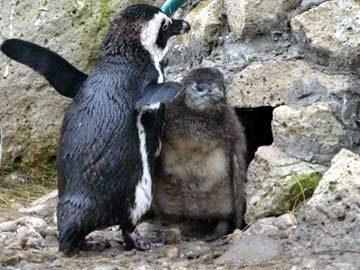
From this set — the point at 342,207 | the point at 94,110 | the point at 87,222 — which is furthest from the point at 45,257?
the point at 342,207

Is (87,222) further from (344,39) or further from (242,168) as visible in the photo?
(344,39)

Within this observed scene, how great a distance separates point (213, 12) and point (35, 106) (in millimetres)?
1198

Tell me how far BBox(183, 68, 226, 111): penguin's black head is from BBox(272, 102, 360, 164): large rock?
0.97ft

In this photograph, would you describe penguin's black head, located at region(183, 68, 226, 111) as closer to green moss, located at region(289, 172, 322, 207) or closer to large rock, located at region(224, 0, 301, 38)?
large rock, located at region(224, 0, 301, 38)

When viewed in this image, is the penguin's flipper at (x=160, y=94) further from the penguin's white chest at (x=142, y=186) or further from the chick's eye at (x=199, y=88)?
the chick's eye at (x=199, y=88)

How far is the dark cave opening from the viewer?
505 centimetres

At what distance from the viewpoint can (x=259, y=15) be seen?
14.6 feet

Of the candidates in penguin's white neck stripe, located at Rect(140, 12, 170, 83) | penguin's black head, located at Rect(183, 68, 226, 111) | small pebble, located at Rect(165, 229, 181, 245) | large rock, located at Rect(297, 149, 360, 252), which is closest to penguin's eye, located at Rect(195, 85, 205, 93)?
penguin's black head, located at Rect(183, 68, 226, 111)

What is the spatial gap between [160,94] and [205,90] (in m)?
0.56

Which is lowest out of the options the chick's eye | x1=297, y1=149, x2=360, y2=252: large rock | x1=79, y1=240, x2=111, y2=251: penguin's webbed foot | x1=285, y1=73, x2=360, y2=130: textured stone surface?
x1=79, y1=240, x2=111, y2=251: penguin's webbed foot

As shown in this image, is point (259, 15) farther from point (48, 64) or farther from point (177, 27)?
point (48, 64)

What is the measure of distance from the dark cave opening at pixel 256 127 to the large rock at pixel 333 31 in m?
0.76

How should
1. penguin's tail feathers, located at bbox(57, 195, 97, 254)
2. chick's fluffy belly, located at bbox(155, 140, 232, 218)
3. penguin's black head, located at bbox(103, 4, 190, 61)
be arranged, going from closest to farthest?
penguin's tail feathers, located at bbox(57, 195, 97, 254), penguin's black head, located at bbox(103, 4, 190, 61), chick's fluffy belly, located at bbox(155, 140, 232, 218)

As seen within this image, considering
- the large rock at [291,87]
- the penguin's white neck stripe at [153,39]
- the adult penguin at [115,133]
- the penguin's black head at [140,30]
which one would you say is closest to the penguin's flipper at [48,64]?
the adult penguin at [115,133]
